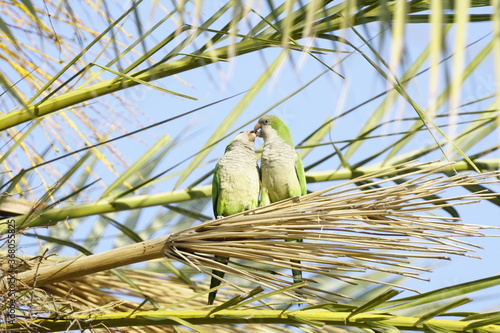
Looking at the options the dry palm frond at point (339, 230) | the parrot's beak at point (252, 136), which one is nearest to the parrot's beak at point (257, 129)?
the parrot's beak at point (252, 136)

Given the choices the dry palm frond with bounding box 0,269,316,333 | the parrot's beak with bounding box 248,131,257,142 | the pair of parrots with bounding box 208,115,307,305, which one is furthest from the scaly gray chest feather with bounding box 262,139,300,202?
the dry palm frond with bounding box 0,269,316,333

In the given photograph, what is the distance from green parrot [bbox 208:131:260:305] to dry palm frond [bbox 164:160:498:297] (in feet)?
Answer: 1.64

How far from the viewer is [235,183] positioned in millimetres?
1775

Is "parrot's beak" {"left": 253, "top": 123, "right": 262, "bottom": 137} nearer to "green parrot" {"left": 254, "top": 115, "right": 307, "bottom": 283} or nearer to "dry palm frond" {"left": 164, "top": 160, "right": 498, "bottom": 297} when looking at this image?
"green parrot" {"left": 254, "top": 115, "right": 307, "bottom": 283}

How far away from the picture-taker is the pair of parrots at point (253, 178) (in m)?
1.78

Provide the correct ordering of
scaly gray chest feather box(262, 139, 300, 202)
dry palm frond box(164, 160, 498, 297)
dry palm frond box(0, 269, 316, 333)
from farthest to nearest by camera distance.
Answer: scaly gray chest feather box(262, 139, 300, 202), dry palm frond box(0, 269, 316, 333), dry palm frond box(164, 160, 498, 297)

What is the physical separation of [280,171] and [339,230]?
56cm

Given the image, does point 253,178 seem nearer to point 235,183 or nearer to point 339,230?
point 235,183

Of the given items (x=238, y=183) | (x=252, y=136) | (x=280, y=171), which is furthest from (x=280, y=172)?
(x=252, y=136)

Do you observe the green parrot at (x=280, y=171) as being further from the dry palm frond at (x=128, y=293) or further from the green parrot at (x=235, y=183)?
the dry palm frond at (x=128, y=293)

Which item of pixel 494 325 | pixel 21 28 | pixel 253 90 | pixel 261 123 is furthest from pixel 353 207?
pixel 21 28

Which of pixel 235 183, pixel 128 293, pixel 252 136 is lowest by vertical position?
pixel 128 293

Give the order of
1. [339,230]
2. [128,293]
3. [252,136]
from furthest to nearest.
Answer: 1. [252,136]
2. [128,293]
3. [339,230]

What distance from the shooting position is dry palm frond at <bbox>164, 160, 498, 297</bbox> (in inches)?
46.3
